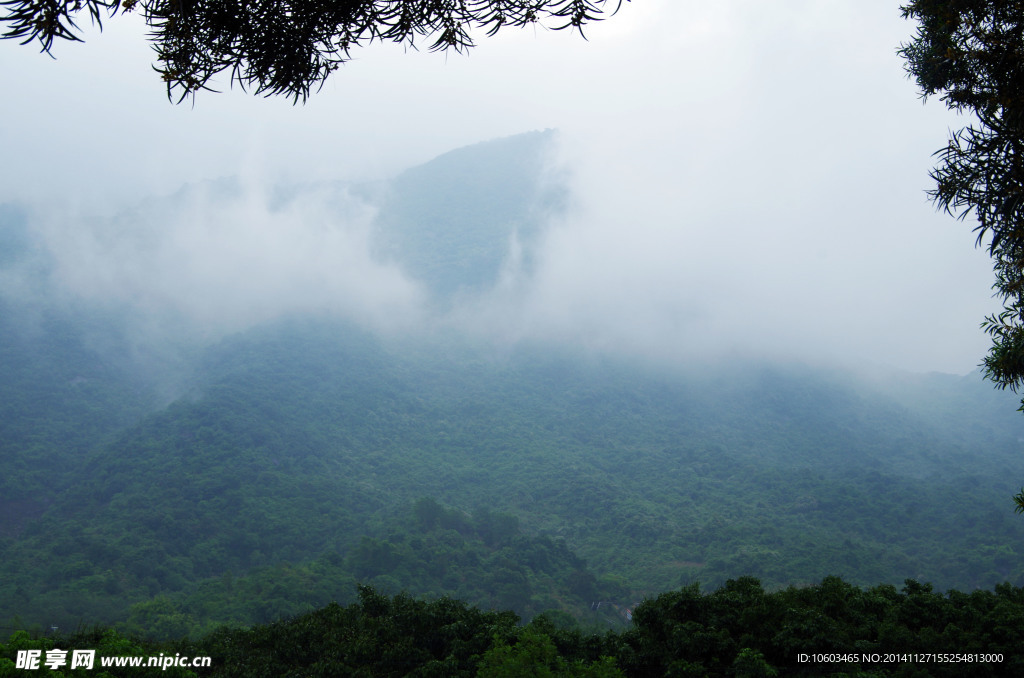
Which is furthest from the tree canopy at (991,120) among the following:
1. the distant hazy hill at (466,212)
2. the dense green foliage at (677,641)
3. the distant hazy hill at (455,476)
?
the distant hazy hill at (466,212)

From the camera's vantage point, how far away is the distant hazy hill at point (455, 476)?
50344 mm

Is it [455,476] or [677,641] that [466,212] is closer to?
[455,476]

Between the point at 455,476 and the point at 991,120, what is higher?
the point at 455,476

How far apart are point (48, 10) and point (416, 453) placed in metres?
91.5

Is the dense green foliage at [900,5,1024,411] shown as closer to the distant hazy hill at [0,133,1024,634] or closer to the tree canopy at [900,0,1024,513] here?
the tree canopy at [900,0,1024,513]

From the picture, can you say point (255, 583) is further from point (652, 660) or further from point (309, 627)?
point (652, 660)

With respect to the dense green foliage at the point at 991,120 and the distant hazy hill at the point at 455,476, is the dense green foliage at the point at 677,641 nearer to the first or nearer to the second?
the dense green foliage at the point at 991,120

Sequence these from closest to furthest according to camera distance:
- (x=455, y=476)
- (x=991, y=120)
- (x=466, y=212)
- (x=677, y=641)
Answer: (x=991, y=120)
(x=677, y=641)
(x=455, y=476)
(x=466, y=212)

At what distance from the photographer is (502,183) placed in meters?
180

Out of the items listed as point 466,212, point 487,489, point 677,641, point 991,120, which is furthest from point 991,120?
point 466,212

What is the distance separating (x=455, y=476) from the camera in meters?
86.8

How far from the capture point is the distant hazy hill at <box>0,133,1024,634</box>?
1982 inches

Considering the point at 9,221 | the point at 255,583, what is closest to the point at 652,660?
the point at 255,583

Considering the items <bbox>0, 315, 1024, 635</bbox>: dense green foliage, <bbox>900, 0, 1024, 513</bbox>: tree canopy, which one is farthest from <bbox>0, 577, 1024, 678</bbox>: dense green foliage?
<bbox>0, 315, 1024, 635</bbox>: dense green foliage
